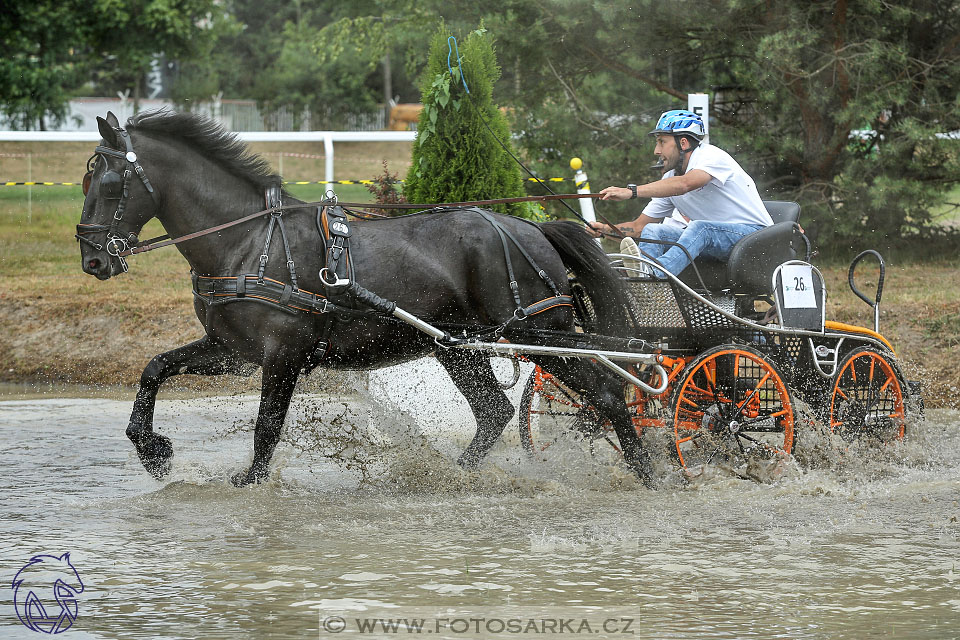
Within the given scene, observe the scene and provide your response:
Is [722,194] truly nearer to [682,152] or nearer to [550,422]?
[682,152]

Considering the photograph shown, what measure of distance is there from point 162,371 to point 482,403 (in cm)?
184

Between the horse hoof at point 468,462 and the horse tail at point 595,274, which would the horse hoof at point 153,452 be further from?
the horse tail at point 595,274

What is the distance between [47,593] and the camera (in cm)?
462

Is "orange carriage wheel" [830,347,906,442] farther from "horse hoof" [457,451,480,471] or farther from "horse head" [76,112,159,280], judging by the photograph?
"horse head" [76,112,159,280]

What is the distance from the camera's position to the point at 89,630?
421 centimetres

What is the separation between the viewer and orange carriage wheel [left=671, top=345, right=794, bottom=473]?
6562 mm

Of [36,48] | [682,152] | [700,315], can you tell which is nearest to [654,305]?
[700,315]

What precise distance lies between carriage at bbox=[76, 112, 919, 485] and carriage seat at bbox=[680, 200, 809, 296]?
0.04 feet

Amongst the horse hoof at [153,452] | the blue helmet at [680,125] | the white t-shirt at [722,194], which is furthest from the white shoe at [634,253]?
the horse hoof at [153,452]

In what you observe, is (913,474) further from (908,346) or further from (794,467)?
(908,346)

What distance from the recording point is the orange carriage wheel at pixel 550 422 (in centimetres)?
693

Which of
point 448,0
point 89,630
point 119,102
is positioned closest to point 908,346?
point 448,0

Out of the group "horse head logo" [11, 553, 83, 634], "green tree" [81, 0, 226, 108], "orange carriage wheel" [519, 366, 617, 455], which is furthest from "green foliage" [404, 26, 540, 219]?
"green tree" [81, 0, 226, 108]

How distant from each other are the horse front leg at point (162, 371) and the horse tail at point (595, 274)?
1904 mm
